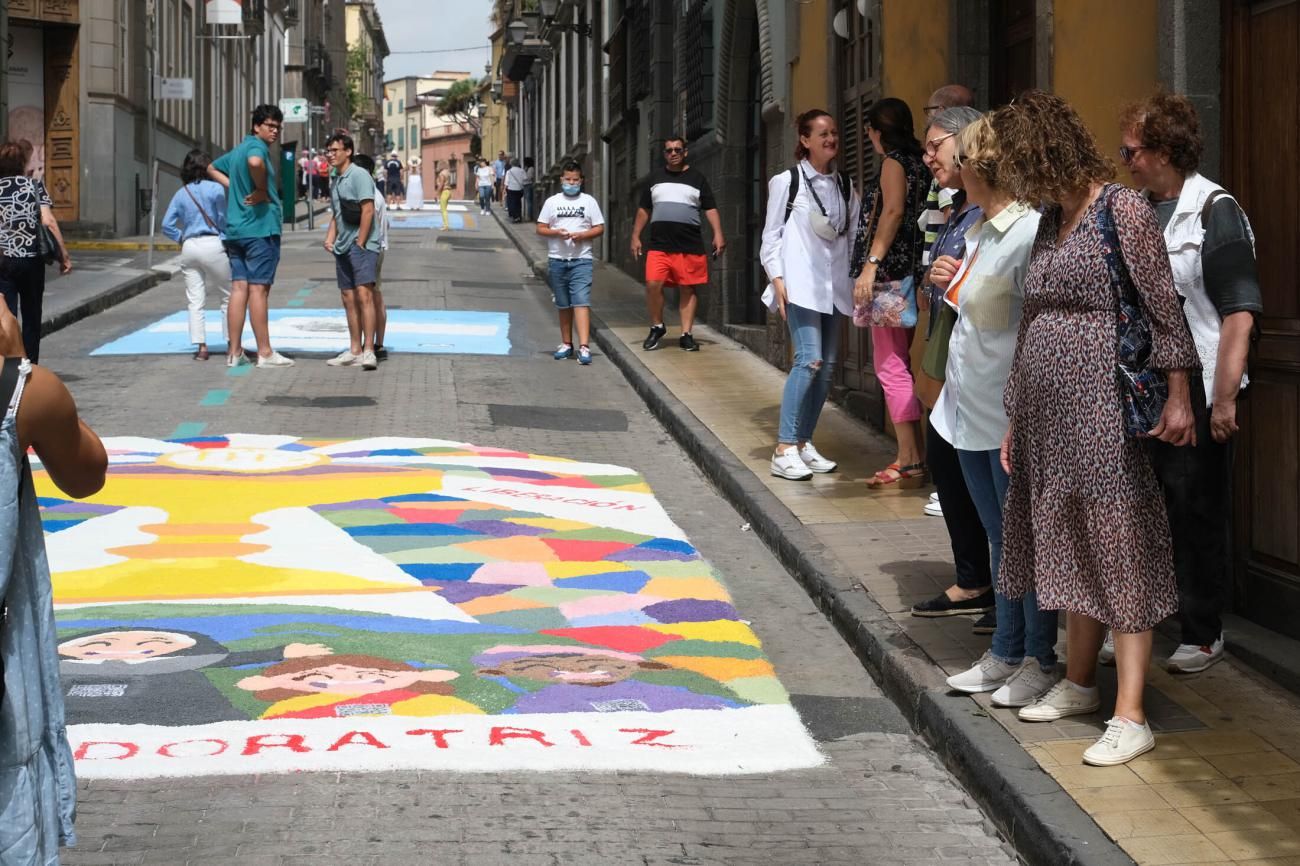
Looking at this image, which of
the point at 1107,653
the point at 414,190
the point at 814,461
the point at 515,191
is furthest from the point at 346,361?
the point at 414,190

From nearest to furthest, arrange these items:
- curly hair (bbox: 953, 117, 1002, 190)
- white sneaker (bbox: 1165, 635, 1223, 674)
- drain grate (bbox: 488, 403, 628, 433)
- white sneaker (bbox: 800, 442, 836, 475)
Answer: curly hair (bbox: 953, 117, 1002, 190) < white sneaker (bbox: 1165, 635, 1223, 674) < white sneaker (bbox: 800, 442, 836, 475) < drain grate (bbox: 488, 403, 628, 433)

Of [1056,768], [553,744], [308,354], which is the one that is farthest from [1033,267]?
[308,354]

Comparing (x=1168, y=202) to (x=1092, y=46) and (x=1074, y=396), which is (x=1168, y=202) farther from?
(x=1092, y=46)

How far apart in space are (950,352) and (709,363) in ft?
30.5

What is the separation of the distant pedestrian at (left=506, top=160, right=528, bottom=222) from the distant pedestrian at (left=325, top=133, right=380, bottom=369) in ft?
94.2

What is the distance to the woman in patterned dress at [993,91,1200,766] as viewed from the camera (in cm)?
483

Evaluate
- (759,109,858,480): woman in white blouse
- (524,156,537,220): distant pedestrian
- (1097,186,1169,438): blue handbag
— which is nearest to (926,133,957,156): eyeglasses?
(1097,186,1169,438): blue handbag

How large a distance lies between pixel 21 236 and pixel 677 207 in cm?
567

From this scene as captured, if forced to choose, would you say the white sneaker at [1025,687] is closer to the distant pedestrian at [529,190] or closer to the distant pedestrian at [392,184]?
the distant pedestrian at [529,190]

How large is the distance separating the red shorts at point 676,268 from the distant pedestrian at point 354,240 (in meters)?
2.43

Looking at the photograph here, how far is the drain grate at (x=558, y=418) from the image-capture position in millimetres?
12180

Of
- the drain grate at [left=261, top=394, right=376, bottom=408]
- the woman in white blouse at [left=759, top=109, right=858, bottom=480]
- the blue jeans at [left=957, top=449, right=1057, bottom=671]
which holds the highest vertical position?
the woman in white blouse at [left=759, top=109, right=858, bottom=480]

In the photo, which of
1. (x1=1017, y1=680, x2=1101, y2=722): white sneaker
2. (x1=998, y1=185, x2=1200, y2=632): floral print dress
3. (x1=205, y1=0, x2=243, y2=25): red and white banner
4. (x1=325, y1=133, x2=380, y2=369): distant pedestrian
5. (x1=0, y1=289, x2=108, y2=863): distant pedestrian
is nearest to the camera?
(x1=0, y1=289, x2=108, y2=863): distant pedestrian

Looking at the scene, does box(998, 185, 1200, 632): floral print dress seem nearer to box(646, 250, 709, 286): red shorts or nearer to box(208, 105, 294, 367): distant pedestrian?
box(208, 105, 294, 367): distant pedestrian
